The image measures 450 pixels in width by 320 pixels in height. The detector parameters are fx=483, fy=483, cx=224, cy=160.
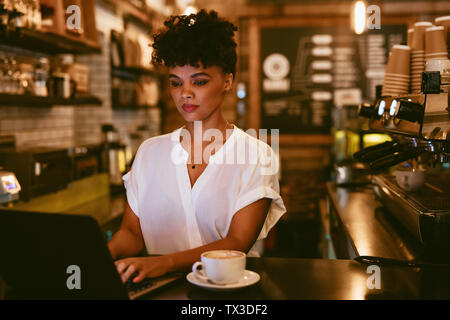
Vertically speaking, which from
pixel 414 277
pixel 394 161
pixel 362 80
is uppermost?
pixel 362 80

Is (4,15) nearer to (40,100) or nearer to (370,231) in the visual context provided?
(40,100)

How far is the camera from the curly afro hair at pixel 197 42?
1.60 meters

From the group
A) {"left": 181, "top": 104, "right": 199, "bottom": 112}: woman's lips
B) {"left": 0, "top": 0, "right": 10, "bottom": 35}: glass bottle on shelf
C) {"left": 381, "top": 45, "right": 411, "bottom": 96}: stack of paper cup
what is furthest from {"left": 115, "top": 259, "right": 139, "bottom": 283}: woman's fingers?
{"left": 0, "top": 0, "right": 10, "bottom": 35}: glass bottle on shelf

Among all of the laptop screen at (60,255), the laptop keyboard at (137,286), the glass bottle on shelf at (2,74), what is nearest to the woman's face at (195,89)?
the laptop keyboard at (137,286)

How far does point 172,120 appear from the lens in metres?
5.94

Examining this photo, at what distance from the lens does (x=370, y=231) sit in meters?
1.86

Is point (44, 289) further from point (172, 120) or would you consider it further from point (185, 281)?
point (172, 120)

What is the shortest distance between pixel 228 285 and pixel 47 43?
2319mm

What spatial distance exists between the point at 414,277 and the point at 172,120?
4.85 m

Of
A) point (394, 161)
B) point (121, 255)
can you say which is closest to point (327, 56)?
point (394, 161)

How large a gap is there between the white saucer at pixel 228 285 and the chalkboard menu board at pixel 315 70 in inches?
179

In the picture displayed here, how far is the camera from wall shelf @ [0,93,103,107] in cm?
242

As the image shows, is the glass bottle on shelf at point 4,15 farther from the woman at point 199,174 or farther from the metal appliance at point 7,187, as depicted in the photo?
the woman at point 199,174
